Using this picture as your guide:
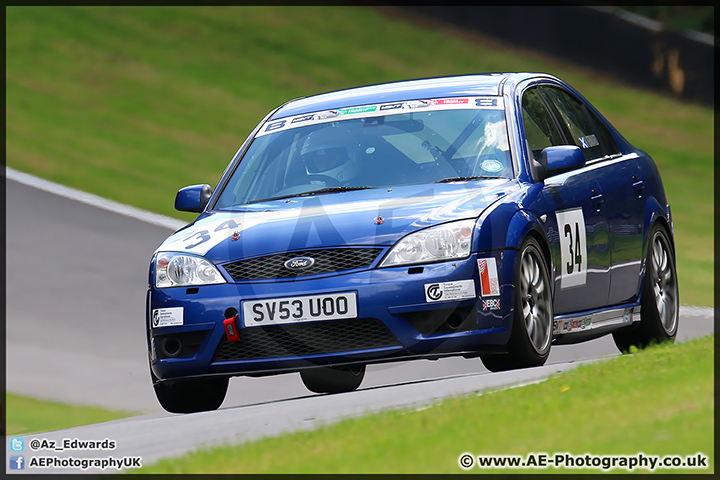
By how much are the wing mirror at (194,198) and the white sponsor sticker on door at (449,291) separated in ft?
6.88

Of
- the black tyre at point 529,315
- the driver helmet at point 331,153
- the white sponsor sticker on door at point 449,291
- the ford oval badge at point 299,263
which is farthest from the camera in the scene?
the driver helmet at point 331,153

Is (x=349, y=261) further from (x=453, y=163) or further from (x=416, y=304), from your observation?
(x=453, y=163)

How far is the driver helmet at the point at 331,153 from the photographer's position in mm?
7121

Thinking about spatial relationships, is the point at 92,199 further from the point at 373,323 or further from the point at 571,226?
the point at 373,323

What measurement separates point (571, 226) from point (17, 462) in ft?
Answer: 11.3

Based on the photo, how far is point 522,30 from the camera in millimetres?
31297

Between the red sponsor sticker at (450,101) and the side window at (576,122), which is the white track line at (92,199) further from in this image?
the red sponsor sticker at (450,101)

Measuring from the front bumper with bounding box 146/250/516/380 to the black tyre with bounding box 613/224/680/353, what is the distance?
2139 millimetres

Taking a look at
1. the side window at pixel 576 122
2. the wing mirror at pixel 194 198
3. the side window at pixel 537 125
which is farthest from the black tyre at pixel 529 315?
the wing mirror at pixel 194 198

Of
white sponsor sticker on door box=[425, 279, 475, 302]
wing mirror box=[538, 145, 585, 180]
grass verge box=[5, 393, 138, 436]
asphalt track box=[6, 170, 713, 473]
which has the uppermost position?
wing mirror box=[538, 145, 585, 180]

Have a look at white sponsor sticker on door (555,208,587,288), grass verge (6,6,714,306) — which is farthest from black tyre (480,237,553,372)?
grass verge (6,6,714,306)

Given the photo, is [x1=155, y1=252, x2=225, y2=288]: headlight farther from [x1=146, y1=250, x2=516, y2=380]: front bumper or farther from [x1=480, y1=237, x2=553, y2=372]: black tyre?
[x1=480, y1=237, x2=553, y2=372]: black tyre

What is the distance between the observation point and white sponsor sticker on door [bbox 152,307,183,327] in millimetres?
6395

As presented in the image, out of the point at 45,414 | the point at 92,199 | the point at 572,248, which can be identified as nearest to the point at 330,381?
the point at 572,248
